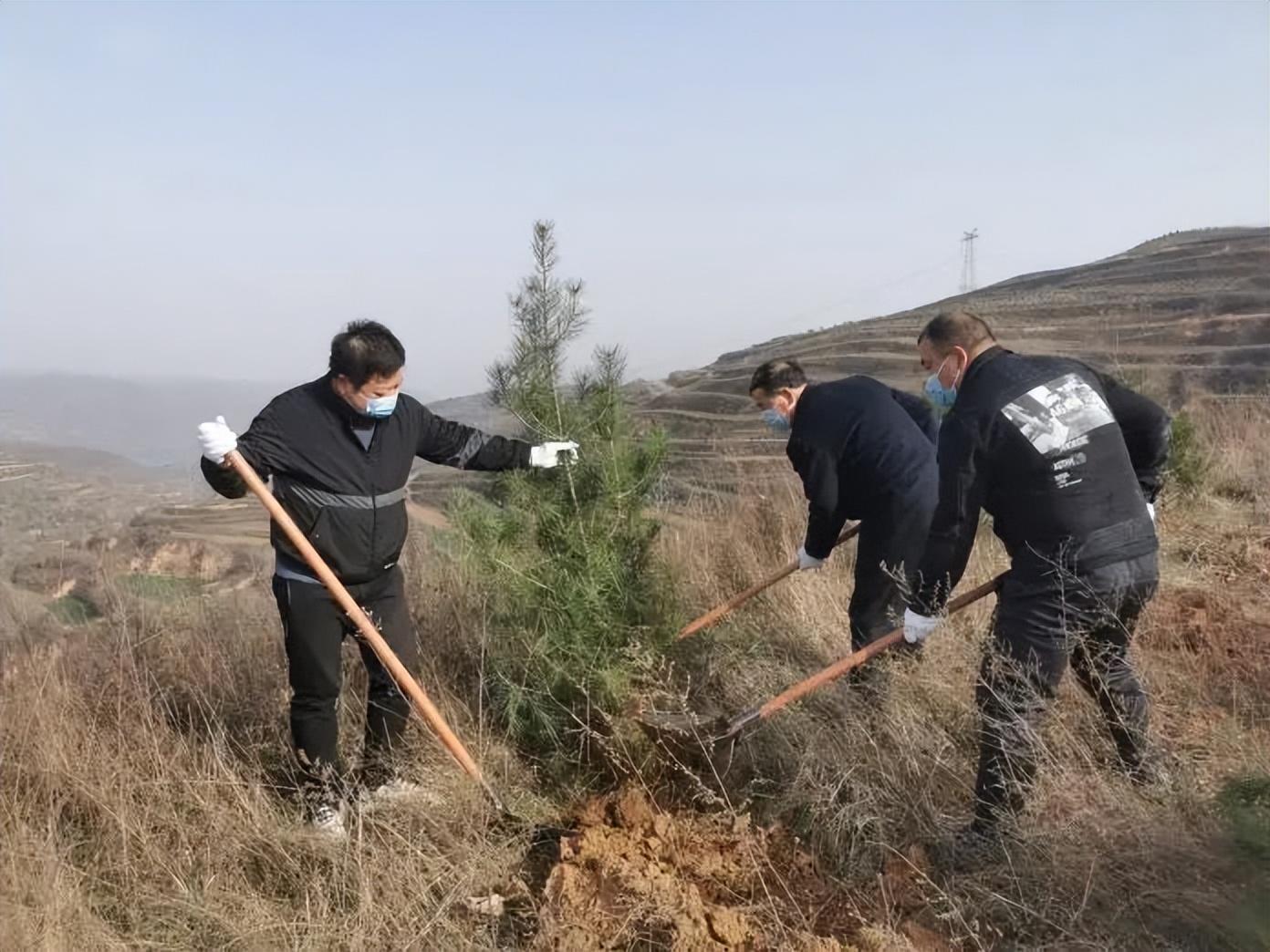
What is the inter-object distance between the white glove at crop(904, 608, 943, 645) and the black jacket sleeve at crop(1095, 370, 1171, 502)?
0.90 m

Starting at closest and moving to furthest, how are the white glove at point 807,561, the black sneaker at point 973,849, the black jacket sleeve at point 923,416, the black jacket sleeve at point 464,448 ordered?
1. the black sneaker at point 973,849
2. the black jacket sleeve at point 464,448
3. the white glove at point 807,561
4. the black jacket sleeve at point 923,416

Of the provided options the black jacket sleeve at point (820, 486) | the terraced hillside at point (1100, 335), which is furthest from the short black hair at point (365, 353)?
the terraced hillside at point (1100, 335)

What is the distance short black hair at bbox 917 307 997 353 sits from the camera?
118 inches

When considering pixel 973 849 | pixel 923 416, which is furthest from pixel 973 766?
pixel 923 416

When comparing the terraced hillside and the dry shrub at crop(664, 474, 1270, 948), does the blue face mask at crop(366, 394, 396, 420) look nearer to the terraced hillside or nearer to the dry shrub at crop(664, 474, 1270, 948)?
the dry shrub at crop(664, 474, 1270, 948)

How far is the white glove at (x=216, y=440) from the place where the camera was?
298 centimetres

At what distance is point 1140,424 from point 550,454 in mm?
2237

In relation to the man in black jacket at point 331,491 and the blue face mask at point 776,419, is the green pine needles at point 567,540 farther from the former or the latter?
the blue face mask at point 776,419

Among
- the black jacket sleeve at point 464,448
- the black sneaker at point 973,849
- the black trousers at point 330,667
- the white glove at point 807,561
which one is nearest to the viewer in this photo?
the black sneaker at point 973,849

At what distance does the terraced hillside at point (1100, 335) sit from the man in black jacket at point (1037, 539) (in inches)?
249

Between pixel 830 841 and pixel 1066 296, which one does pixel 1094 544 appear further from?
pixel 1066 296

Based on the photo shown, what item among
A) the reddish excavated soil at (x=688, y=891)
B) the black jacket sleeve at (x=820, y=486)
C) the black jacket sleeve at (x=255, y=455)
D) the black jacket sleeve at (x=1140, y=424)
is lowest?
the reddish excavated soil at (x=688, y=891)

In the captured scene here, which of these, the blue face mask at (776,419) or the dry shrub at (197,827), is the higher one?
the blue face mask at (776,419)

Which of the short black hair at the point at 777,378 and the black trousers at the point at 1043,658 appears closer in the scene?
the black trousers at the point at 1043,658
